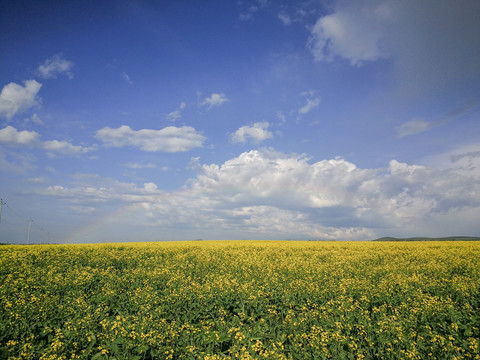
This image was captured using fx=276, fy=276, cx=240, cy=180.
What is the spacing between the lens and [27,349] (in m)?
6.87

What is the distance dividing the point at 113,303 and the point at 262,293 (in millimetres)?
6229

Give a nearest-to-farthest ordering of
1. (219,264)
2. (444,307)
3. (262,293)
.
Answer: (444,307) → (262,293) → (219,264)

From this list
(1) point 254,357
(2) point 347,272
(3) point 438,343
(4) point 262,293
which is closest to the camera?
(1) point 254,357

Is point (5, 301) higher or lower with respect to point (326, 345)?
higher

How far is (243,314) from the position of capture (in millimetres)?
9547

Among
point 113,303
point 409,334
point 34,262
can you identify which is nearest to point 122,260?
point 34,262

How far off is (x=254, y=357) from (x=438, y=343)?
16.6 feet

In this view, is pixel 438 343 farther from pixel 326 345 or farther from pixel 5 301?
pixel 5 301

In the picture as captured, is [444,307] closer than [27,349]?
No

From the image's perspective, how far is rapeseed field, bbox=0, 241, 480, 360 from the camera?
23.6ft

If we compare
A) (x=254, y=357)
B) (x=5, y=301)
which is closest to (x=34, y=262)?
(x=5, y=301)

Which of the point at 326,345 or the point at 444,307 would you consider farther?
the point at 444,307

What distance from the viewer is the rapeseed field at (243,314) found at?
23.6ft

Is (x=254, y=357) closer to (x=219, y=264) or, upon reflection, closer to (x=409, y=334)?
(x=409, y=334)
